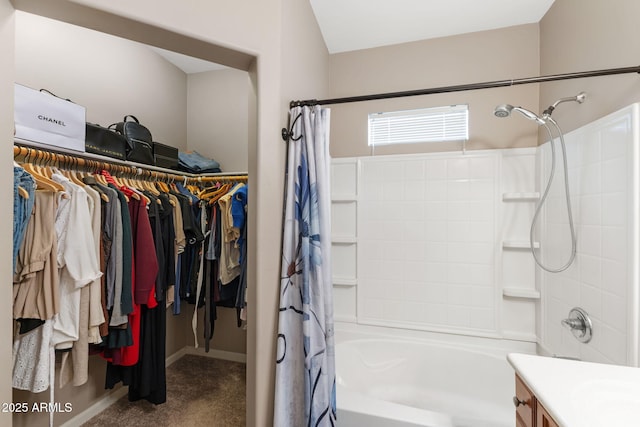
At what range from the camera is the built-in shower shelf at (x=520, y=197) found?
172 cm

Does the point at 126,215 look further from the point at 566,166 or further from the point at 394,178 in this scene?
the point at 566,166

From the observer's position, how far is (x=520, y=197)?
174cm

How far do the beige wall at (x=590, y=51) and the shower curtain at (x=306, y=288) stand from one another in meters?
1.29

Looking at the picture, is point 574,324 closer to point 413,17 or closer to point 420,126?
point 420,126

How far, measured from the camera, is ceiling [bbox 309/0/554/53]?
5.58 ft

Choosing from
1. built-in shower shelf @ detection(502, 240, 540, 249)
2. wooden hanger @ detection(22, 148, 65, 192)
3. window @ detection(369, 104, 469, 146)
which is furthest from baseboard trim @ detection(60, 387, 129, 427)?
built-in shower shelf @ detection(502, 240, 540, 249)

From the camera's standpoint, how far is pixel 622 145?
112cm

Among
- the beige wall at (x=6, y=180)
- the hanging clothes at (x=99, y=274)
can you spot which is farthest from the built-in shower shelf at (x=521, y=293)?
the beige wall at (x=6, y=180)

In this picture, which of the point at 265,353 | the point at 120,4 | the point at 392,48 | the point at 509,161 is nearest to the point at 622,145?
the point at 509,161

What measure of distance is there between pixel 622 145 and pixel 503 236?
2.63 ft

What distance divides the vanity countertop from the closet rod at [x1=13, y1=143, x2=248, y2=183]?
79.7 inches

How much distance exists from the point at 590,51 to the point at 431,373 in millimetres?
2016

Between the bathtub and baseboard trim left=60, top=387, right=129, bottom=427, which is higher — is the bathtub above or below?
above

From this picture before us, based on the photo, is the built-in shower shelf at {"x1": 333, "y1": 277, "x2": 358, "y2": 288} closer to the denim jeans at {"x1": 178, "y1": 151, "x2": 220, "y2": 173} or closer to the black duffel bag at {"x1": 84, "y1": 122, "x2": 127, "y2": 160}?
the denim jeans at {"x1": 178, "y1": 151, "x2": 220, "y2": 173}
